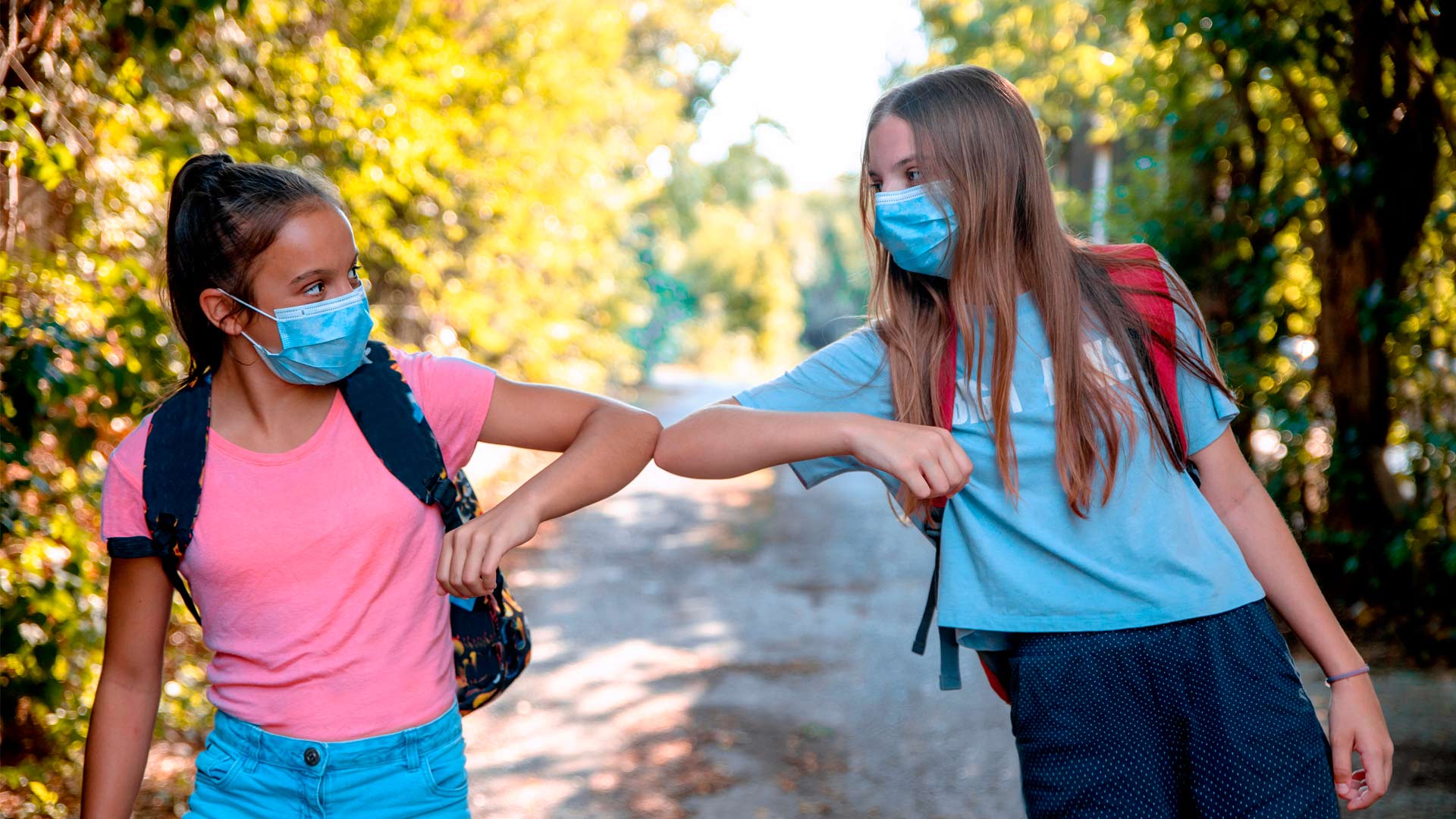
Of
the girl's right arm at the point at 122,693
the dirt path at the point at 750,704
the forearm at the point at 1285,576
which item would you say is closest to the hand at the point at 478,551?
the girl's right arm at the point at 122,693

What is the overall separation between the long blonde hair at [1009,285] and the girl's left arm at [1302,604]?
0.14 m

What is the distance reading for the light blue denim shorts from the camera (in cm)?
199

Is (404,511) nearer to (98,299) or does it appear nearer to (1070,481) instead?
(1070,481)

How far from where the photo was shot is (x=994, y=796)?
4.83 metres

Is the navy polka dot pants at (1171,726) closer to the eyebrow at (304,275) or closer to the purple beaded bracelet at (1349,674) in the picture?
the purple beaded bracelet at (1349,674)

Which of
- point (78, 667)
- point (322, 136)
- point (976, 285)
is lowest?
point (78, 667)

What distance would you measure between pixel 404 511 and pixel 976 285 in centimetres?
104

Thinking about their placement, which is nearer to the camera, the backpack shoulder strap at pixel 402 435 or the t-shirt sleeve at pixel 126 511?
the t-shirt sleeve at pixel 126 511

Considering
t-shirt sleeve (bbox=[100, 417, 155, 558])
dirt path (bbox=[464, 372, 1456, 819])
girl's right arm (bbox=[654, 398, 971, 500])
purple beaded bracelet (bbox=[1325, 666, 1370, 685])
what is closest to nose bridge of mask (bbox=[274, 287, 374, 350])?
t-shirt sleeve (bbox=[100, 417, 155, 558])

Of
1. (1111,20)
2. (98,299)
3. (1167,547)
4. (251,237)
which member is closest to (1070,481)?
(1167,547)

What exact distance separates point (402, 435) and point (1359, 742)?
167cm

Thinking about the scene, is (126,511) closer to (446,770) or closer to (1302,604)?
(446,770)

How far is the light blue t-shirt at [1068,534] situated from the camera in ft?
6.31

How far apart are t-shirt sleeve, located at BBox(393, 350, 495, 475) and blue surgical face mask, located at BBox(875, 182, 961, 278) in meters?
0.77
